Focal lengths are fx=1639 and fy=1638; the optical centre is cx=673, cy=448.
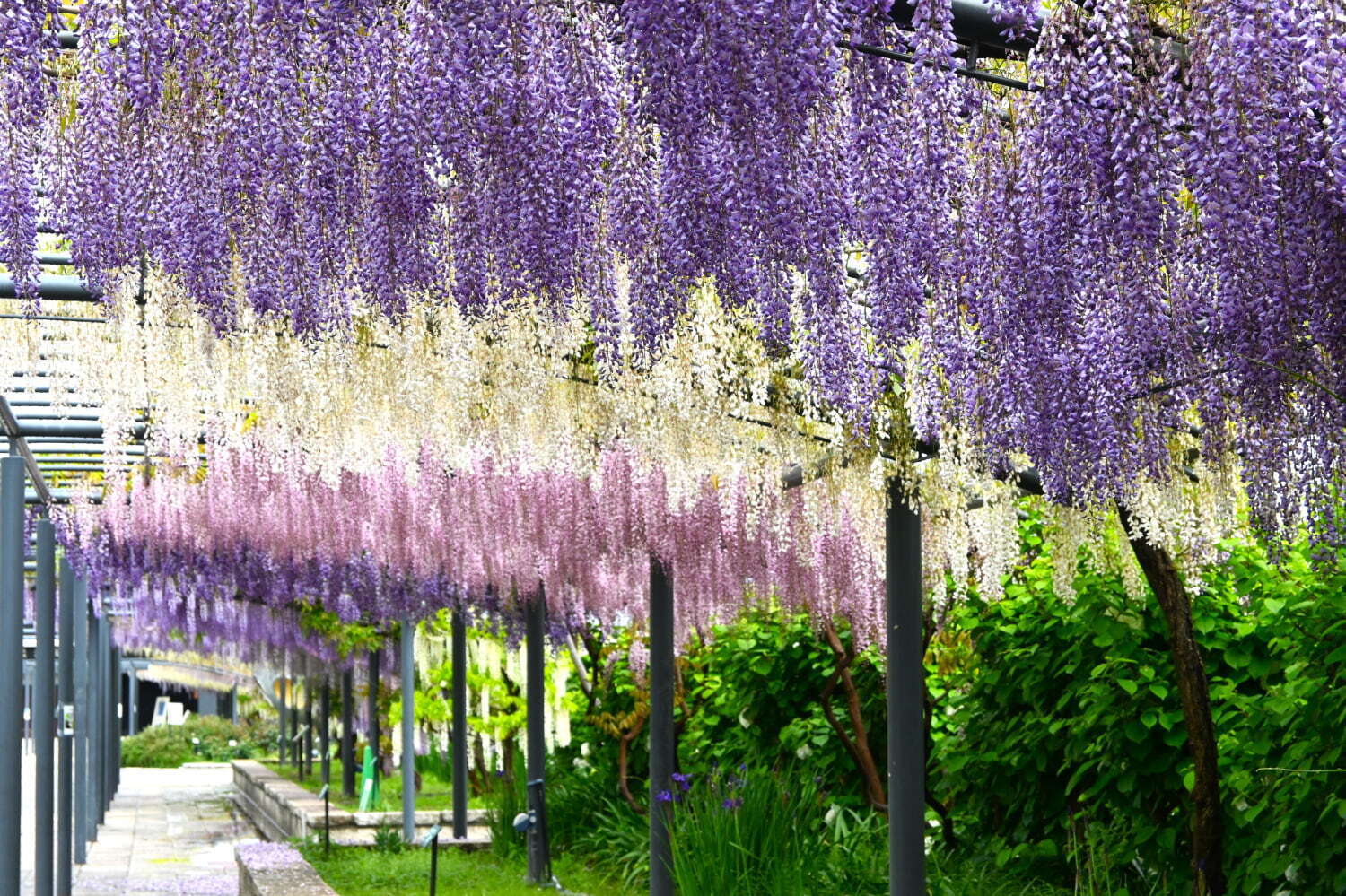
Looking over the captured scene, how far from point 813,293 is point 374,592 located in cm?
1036

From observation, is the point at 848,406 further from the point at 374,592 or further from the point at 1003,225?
the point at 374,592

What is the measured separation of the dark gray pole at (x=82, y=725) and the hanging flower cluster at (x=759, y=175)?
11212 mm

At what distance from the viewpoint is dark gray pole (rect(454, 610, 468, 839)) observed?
12.6 m

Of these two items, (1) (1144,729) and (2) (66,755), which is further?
(2) (66,755)

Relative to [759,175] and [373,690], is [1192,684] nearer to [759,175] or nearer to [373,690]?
[759,175]

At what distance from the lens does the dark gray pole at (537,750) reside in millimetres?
10336

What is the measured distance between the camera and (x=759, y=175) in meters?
2.74

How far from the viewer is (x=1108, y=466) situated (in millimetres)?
3725

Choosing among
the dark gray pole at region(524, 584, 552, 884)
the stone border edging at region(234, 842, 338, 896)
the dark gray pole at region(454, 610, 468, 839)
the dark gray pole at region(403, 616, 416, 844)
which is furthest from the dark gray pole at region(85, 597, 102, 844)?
the dark gray pole at region(524, 584, 552, 884)

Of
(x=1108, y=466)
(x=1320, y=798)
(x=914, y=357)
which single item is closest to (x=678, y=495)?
(x=914, y=357)

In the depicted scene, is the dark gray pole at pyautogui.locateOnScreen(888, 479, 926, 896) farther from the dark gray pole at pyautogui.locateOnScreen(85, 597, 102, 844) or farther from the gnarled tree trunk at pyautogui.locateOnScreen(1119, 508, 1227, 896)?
the dark gray pole at pyautogui.locateOnScreen(85, 597, 102, 844)

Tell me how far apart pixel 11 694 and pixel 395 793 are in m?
12.6

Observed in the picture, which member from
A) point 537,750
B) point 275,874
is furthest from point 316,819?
point 275,874

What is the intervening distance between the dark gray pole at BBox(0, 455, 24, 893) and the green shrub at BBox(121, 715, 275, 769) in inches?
1256
